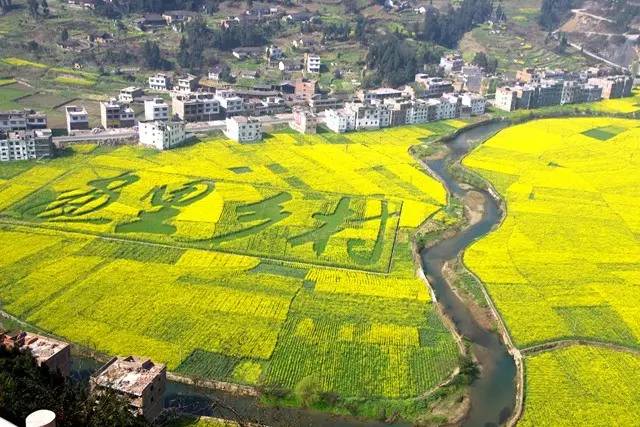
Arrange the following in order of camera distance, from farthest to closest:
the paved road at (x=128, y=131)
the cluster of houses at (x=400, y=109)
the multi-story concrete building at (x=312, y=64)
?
1. the multi-story concrete building at (x=312, y=64)
2. the cluster of houses at (x=400, y=109)
3. the paved road at (x=128, y=131)

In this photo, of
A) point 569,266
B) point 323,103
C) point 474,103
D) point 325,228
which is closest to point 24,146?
point 325,228

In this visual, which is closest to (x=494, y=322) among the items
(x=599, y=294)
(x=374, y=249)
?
(x=599, y=294)

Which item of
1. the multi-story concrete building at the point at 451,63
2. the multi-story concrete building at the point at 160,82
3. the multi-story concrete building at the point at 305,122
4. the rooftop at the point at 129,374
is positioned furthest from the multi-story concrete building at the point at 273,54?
the rooftop at the point at 129,374

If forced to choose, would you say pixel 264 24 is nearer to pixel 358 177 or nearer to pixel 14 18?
pixel 14 18

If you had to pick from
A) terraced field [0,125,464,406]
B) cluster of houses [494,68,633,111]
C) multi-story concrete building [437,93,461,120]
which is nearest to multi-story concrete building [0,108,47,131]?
terraced field [0,125,464,406]

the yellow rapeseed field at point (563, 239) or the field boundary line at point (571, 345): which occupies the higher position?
the yellow rapeseed field at point (563, 239)

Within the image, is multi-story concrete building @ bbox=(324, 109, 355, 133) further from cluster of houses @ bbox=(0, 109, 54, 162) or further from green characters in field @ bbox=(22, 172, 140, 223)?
cluster of houses @ bbox=(0, 109, 54, 162)

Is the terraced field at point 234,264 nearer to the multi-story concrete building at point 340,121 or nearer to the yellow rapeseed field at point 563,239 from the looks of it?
the yellow rapeseed field at point 563,239

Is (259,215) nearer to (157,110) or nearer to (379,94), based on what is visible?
(157,110)
